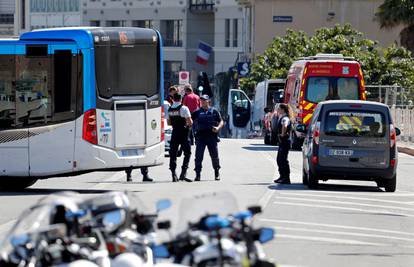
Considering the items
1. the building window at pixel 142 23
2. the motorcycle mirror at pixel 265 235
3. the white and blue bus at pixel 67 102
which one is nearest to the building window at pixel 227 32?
the building window at pixel 142 23

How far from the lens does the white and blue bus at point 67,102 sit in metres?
22.6

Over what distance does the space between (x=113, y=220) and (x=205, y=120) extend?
18.3m

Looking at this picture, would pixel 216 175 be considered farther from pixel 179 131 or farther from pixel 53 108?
pixel 53 108

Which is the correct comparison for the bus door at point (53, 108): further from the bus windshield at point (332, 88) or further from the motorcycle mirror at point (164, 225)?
the bus windshield at point (332, 88)

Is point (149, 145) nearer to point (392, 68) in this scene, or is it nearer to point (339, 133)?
point (339, 133)

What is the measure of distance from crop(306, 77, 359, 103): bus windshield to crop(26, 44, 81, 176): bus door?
1860cm

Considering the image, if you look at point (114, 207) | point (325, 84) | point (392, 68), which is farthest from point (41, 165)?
point (392, 68)

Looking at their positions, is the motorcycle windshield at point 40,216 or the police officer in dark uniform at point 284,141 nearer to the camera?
the motorcycle windshield at point 40,216

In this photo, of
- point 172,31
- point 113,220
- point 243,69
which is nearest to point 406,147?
point 243,69

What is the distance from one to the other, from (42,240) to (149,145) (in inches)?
639

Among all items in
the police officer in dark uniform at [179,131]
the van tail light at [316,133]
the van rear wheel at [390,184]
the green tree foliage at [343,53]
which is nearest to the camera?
the van tail light at [316,133]

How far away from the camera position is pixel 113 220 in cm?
741

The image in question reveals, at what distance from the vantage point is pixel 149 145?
23438 millimetres

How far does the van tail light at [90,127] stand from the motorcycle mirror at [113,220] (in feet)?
50.1
